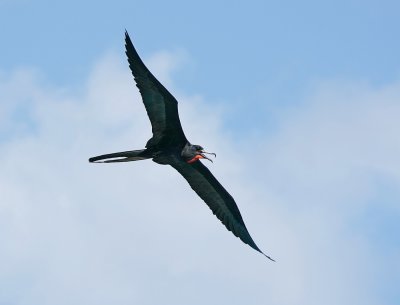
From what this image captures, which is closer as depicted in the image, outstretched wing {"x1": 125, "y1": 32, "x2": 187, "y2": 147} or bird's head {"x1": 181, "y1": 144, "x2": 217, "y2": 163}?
outstretched wing {"x1": 125, "y1": 32, "x2": 187, "y2": 147}

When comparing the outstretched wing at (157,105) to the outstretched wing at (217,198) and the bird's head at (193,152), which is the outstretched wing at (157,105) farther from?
the outstretched wing at (217,198)

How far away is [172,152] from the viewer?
20078 mm

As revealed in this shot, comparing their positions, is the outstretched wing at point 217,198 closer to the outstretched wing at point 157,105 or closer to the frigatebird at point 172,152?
the frigatebird at point 172,152

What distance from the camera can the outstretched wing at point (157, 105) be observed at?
1823cm

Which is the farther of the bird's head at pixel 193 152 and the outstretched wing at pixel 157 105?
the bird's head at pixel 193 152

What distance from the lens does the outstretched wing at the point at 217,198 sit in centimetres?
2120

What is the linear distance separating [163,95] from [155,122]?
0.93 meters

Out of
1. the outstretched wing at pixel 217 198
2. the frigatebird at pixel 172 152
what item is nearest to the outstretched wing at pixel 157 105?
the frigatebird at pixel 172 152

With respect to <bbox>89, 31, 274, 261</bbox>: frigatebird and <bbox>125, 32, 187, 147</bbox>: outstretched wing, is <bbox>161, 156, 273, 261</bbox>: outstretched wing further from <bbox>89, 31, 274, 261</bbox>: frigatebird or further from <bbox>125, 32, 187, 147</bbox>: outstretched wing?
<bbox>125, 32, 187, 147</bbox>: outstretched wing

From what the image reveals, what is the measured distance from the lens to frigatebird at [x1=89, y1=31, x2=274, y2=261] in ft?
60.5

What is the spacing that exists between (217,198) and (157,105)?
3.55 metres

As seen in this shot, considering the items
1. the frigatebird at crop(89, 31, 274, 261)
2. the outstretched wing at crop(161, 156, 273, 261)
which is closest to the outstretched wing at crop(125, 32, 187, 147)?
the frigatebird at crop(89, 31, 274, 261)

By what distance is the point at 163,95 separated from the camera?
18672mm

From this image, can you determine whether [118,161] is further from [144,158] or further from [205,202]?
[205,202]
